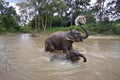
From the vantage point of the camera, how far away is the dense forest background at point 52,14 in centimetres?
3797

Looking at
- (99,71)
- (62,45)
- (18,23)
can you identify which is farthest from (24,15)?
(99,71)

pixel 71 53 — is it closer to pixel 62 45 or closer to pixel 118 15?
pixel 62 45

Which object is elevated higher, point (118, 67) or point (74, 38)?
point (74, 38)

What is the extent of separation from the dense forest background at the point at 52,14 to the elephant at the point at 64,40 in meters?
25.8

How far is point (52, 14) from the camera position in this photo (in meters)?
45.0

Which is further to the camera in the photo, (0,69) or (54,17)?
(54,17)

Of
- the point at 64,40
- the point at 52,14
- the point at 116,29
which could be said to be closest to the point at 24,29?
the point at 52,14

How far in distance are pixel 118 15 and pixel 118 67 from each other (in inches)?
1213

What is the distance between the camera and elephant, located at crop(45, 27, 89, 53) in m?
9.01

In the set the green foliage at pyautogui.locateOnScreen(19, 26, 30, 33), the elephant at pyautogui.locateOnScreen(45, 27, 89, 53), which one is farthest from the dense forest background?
the elephant at pyautogui.locateOnScreen(45, 27, 89, 53)

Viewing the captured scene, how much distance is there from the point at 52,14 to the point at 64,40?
36.1 metres

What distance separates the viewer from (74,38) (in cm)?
902

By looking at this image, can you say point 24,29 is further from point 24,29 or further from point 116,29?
point 116,29

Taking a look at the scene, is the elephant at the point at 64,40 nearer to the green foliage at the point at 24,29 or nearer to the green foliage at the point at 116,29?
the green foliage at the point at 116,29
